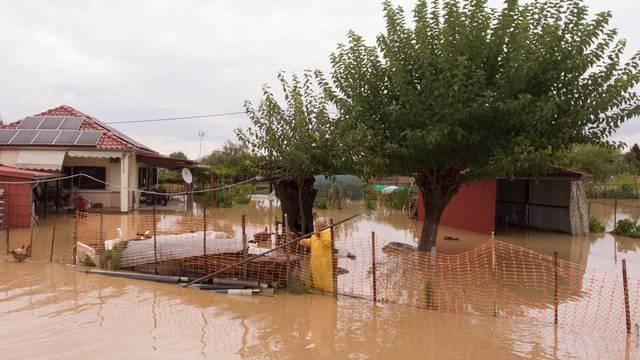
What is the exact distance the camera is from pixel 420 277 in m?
9.15

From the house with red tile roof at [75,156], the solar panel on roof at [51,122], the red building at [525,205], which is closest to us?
→ the red building at [525,205]

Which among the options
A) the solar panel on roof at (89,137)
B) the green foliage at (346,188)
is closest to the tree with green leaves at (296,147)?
the solar panel on roof at (89,137)

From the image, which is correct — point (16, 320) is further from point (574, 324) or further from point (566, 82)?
point (566, 82)

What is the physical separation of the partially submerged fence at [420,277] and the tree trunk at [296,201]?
0.94 m

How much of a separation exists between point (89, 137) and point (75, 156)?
998mm

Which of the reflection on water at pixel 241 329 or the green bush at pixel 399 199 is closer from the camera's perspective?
A: the reflection on water at pixel 241 329

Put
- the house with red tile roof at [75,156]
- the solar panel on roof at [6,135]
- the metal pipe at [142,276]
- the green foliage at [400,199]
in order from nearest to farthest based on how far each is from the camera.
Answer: the metal pipe at [142,276], the house with red tile roof at [75,156], the solar panel on roof at [6,135], the green foliage at [400,199]

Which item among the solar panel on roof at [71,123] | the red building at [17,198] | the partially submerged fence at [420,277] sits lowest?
the partially submerged fence at [420,277]

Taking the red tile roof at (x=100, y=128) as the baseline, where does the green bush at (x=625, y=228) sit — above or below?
below

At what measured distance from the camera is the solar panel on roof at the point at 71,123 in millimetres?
21484

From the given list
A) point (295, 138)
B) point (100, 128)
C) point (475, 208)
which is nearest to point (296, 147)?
point (295, 138)

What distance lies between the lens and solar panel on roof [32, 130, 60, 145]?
66.0 feet

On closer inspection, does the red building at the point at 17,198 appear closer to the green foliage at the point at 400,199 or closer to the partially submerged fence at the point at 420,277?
the partially submerged fence at the point at 420,277

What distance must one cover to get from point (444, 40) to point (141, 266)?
23.4 feet
